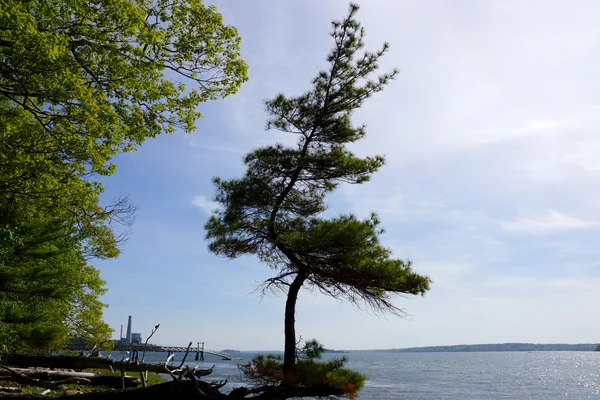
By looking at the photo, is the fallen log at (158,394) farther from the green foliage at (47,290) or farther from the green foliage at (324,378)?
the green foliage at (47,290)

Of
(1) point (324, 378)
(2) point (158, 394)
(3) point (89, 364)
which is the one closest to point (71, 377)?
(3) point (89, 364)

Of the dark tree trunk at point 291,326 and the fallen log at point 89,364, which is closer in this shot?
the fallen log at point 89,364

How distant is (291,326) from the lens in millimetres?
14430

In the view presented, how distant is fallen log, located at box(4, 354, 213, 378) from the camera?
12906 millimetres

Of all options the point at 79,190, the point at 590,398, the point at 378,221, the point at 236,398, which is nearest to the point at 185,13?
the point at 79,190

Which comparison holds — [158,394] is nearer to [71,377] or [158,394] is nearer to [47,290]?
[71,377]

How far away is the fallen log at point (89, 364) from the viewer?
42.3ft

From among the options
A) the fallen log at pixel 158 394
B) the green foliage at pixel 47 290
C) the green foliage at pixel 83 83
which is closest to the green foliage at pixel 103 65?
the green foliage at pixel 83 83

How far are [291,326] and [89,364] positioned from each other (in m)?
5.76

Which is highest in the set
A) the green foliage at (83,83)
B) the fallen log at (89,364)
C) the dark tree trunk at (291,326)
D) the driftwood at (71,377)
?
the green foliage at (83,83)

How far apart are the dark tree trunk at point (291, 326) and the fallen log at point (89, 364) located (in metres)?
2.31

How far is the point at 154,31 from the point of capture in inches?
402

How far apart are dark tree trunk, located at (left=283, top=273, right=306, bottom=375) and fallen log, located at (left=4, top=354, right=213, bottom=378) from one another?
90.9 inches

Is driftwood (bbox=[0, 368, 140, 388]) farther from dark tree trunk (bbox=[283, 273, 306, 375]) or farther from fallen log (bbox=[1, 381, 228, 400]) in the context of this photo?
dark tree trunk (bbox=[283, 273, 306, 375])
